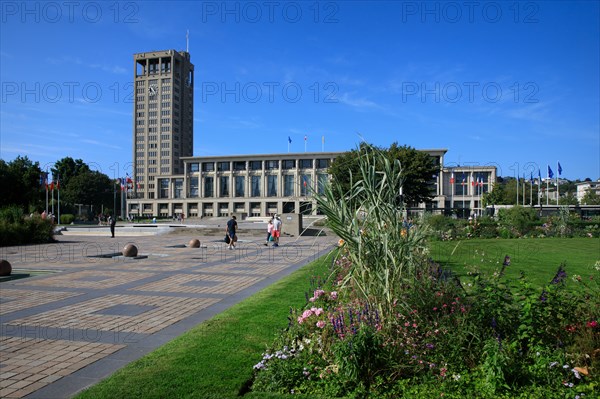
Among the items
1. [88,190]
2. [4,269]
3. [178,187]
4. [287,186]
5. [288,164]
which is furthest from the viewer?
[178,187]

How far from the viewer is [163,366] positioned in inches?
182

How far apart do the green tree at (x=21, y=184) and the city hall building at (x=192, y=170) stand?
21254mm

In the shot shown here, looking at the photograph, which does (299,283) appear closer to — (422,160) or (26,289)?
(26,289)

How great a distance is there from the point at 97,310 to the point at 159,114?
459ft

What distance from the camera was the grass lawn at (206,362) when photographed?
13.1 feet

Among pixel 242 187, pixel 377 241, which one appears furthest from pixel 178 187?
pixel 377 241

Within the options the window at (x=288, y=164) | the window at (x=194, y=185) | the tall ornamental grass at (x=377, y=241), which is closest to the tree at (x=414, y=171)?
the tall ornamental grass at (x=377, y=241)

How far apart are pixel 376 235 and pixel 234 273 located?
7.80m

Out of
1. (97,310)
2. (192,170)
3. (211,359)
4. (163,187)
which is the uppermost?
(192,170)

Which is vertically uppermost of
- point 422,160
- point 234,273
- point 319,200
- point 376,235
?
point 422,160

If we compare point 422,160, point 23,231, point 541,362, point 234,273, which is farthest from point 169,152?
point 541,362

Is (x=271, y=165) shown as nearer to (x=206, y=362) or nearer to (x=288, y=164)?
(x=288, y=164)

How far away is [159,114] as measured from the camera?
138125mm

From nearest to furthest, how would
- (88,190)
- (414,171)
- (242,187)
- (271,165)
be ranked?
(414,171), (88,190), (271,165), (242,187)
